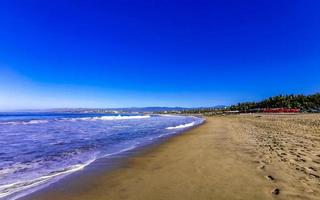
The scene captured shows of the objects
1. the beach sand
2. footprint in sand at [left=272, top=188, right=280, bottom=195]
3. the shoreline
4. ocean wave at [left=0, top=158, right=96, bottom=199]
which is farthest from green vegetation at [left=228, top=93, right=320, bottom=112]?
ocean wave at [left=0, top=158, right=96, bottom=199]

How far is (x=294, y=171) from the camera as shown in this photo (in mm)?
7496

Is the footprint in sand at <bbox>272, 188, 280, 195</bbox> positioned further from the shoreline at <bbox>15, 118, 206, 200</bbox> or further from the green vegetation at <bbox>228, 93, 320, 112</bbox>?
the green vegetation at <bbox>228, 93, 320, 112</bbox>

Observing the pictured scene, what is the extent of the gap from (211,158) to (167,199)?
16.8 ft

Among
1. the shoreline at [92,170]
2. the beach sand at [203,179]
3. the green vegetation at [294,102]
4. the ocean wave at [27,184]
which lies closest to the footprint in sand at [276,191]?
the beach sand at [203,179]

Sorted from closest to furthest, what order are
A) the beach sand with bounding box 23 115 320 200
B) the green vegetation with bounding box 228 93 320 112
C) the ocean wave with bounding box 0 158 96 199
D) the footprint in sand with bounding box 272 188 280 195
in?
the footprint in sand with bounding box 272 188 280 195
the beach sand with bounding box 23 115 320 200
the ocean wave with bounding box 0 158 96 199
the green vegetation with bounding box 228 93 320 112

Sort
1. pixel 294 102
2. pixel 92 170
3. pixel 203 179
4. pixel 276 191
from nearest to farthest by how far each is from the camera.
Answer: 1. pixel 276 191
2. pixel 203 179
3. pixel 92 170
4. pixel 294 102

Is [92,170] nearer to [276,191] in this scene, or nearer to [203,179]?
[203,179]

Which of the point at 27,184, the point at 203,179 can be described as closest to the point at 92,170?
the point at 27,184

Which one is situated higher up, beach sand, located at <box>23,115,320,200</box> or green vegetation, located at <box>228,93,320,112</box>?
green vegetation, located at <box>228,93,320,112</box>

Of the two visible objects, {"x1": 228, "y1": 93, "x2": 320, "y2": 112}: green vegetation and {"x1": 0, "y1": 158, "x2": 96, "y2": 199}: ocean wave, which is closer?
{"x1": 0, "y1": 158, "x2": 96, "y2": 199}: ocean wave

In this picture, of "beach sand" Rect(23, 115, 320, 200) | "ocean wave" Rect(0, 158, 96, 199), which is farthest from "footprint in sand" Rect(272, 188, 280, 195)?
"ocean wave" Rect(0, 158, 96, 199)

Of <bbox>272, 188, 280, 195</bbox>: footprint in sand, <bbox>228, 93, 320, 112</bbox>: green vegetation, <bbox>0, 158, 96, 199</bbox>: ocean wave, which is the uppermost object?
<bbox>228, 93, 320, 112</bbox>: green vegetation

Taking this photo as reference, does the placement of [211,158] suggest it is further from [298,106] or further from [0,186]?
Result: [298,106]

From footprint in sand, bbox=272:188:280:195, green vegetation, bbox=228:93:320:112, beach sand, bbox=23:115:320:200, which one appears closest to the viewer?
footprint in sand, bbox=272:188:280:195
